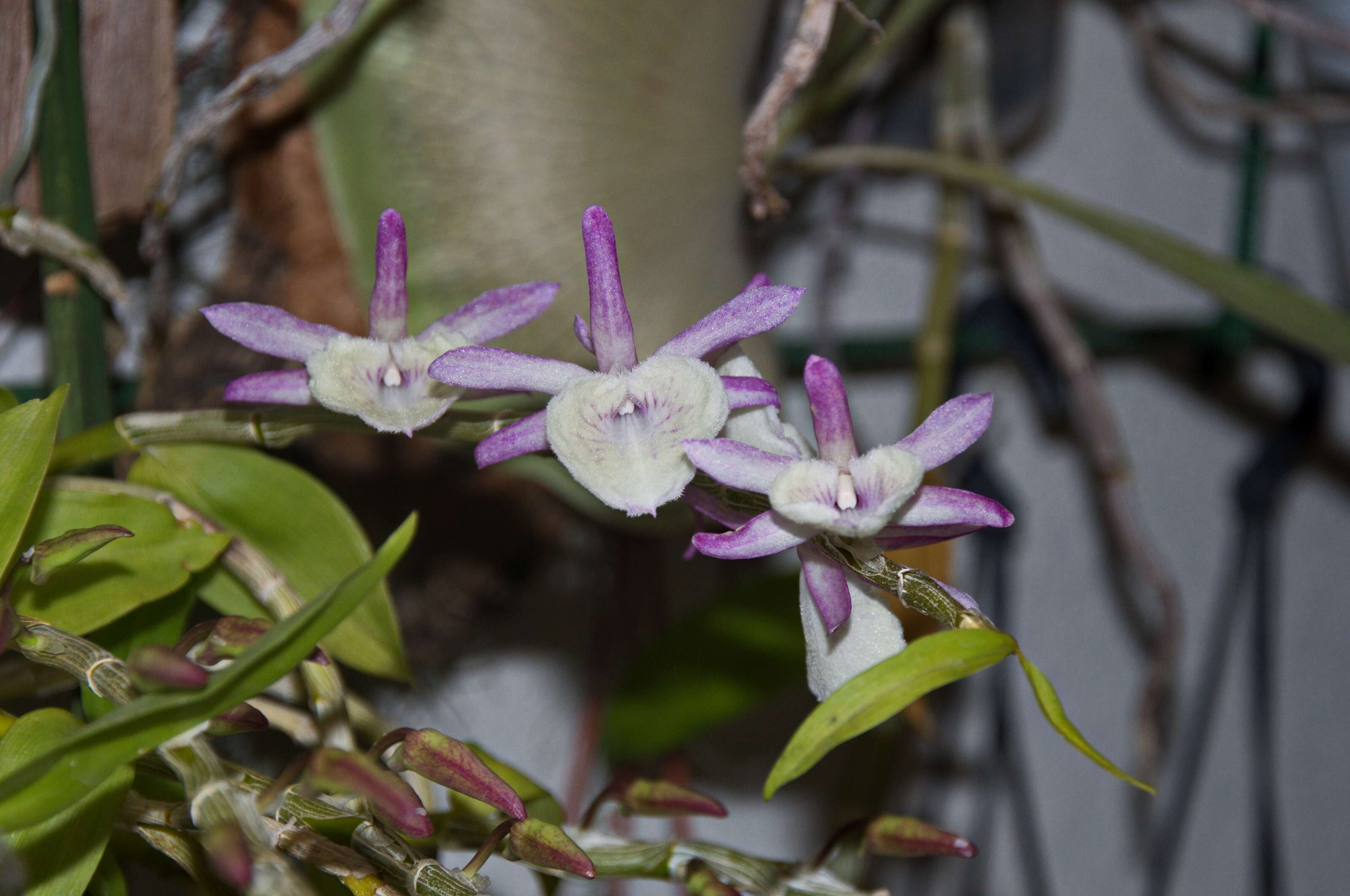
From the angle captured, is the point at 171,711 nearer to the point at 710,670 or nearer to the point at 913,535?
the point at 913,535

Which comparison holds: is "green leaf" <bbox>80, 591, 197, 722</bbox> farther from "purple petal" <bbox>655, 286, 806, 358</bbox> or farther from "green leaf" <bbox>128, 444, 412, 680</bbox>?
"purple petal" <bbox>655, 286, 806, 358</bbox>

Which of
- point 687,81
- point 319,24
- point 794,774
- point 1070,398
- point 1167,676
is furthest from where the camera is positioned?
point 1070,398

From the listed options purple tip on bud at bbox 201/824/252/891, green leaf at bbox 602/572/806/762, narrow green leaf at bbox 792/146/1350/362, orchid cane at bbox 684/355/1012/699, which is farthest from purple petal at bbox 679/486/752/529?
narrow green leaf at bbox 792/146/1350/362

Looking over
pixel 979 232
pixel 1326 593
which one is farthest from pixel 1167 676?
pixel 1326 593

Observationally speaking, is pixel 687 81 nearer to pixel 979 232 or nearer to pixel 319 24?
pixel 319 24

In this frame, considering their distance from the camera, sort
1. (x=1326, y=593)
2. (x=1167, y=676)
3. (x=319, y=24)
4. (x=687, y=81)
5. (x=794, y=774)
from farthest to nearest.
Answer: (x=1326, y=593)
(x=1167, y=676)
(x=687, y=81)
(x=319, y=24)
(x=794, y=774)
